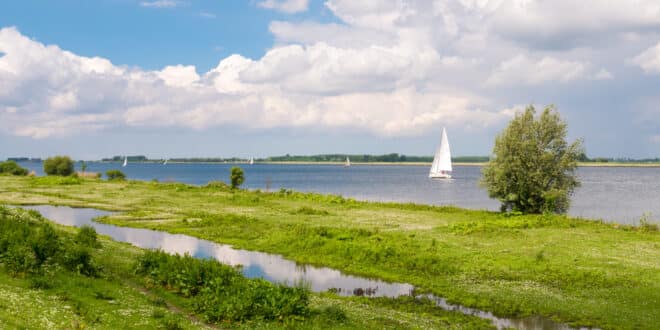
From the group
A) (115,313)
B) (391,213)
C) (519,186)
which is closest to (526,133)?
(519,186)

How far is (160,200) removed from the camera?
2689 inches

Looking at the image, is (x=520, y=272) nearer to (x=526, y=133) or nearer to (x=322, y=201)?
(x=526, y=133)

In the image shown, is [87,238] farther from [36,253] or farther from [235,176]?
[235,176]

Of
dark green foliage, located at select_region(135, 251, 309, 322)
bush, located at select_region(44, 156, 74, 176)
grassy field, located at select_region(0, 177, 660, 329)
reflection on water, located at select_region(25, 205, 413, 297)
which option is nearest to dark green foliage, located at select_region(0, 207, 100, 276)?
dark green foliage, located at select_region(135, 251, 309, 322)

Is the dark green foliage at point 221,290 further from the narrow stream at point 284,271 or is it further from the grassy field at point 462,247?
the grassy field at point 462,247

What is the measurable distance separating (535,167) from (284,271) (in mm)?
31151

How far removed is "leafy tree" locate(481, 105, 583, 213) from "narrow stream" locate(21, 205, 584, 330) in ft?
90.2

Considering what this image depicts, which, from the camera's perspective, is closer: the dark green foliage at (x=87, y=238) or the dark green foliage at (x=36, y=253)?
the dark green foliage at (x=36, y=253)

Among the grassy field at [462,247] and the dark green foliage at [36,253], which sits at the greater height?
the dark green foliage at [36,253]

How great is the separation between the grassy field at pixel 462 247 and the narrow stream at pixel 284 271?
0.89 m

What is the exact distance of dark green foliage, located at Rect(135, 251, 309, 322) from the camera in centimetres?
1917

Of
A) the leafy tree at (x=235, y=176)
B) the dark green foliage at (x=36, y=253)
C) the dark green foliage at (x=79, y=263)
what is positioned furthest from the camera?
the leafy tree at (x=235, y=176)

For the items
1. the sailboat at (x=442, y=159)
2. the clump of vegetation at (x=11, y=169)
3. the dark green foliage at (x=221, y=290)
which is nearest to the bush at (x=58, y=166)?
the clump of vegetation at (x=11, y=169)

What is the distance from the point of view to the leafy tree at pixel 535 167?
2018 inches
